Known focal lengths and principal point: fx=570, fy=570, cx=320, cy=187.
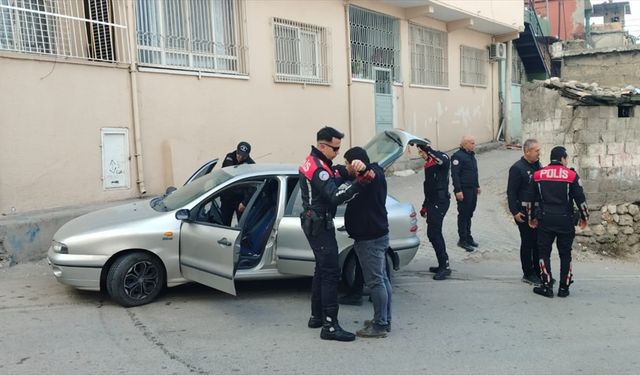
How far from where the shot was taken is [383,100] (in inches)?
572

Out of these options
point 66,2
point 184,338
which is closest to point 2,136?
point 66,2

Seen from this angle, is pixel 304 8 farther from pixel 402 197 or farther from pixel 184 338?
pixel 184 338

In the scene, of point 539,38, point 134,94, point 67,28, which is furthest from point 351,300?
point 539,38

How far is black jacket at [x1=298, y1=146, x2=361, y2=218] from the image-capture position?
4.47 meters

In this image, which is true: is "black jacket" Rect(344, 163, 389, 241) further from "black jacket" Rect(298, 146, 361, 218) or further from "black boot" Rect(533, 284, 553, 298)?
"black boot" Rect(533, 284, 553, 298)

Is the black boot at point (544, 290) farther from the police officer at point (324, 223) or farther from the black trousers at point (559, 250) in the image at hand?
the police officer at point (324, 223)

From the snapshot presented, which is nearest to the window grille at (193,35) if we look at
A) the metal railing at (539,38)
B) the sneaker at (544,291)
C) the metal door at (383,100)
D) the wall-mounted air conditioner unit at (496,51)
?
the metal door at (383,100)

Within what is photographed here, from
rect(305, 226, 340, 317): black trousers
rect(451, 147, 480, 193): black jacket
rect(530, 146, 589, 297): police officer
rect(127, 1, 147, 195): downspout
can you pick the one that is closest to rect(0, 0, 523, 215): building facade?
rect(127, 1, 147, 195): downspout

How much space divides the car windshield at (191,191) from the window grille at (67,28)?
3567 mm

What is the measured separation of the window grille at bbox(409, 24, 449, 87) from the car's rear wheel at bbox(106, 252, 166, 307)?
1172cm

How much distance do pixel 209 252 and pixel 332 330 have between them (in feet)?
4.43

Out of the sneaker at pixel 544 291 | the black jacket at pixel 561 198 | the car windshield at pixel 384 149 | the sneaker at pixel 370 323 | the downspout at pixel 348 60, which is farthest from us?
the downspout at pixel 348 60

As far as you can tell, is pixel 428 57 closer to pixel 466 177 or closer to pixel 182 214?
pixel 466 177

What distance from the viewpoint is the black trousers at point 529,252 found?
658 cm
